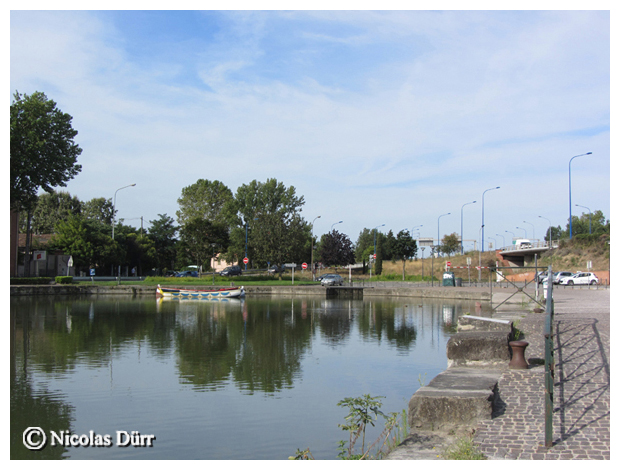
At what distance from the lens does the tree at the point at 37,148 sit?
1828 inches

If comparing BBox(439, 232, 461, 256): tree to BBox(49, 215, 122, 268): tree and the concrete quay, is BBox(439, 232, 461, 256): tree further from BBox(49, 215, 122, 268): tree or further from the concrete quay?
the concrete quay

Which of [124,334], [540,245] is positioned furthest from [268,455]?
[540,245]

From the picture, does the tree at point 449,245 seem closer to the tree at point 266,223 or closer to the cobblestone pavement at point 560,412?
the tree at point 266,223

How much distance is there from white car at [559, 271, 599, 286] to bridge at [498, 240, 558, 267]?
23888 millimetres

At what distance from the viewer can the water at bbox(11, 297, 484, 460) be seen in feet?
28.9

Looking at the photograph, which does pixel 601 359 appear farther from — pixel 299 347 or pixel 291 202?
pixel 291 202

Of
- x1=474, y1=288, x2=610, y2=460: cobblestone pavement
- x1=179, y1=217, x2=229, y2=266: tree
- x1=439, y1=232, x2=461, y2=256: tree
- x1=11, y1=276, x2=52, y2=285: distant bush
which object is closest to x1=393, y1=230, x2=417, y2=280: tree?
x1=439, y1=232, x2=461, y2=256: tree

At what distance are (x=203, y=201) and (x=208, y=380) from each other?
3452 inches

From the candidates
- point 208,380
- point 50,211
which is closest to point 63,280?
point 208,380

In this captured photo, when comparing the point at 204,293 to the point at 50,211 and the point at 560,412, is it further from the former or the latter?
the point at 50,211

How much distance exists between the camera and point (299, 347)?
1797 cm

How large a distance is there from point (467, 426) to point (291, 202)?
94.4 m

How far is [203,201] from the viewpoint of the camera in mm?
98312

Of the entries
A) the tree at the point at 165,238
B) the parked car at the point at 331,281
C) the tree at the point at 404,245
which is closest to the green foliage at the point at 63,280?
the parked car at the point at 331,281
